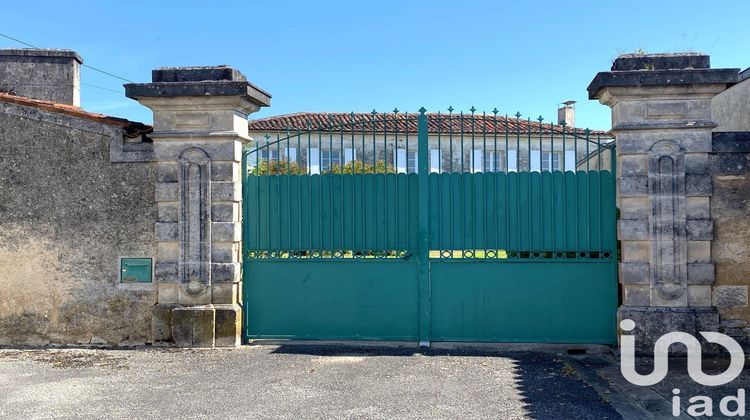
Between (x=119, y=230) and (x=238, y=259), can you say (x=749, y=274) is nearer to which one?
(x=238, y=259)

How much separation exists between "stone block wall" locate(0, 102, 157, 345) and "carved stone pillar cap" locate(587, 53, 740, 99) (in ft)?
15.7

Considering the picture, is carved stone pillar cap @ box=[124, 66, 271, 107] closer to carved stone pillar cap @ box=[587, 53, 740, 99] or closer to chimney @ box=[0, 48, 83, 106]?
chimney @ box=[0, 48, 83, 106]

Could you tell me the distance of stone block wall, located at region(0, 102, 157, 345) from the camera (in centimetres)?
623

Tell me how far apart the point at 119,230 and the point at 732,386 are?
595 cm

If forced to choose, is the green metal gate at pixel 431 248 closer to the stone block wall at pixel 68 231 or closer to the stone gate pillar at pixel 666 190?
the stone gate pillar at pixel 666 190

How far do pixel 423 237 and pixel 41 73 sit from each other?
18.1 feet

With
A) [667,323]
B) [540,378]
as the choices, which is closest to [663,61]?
[667,323]

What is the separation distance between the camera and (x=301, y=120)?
2002cm

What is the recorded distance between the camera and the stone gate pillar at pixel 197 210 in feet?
20.1

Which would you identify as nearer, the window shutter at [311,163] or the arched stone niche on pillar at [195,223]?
the arched stone niche on pillar at [195,223]

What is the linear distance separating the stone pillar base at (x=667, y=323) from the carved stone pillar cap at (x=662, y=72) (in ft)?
7.24

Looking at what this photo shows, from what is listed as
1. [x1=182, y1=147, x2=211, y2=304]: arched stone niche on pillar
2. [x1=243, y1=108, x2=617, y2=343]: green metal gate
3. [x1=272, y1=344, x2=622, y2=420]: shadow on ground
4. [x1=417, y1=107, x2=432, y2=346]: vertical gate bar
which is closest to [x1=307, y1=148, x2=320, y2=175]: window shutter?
[x1=243, y1=108, x2=617, y2=343]: green metal gate

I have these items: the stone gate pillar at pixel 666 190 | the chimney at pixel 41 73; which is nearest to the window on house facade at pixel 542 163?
the stone gate pillar at pixel 666 190

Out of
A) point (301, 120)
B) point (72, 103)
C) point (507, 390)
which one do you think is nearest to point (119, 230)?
point (72, 103)
